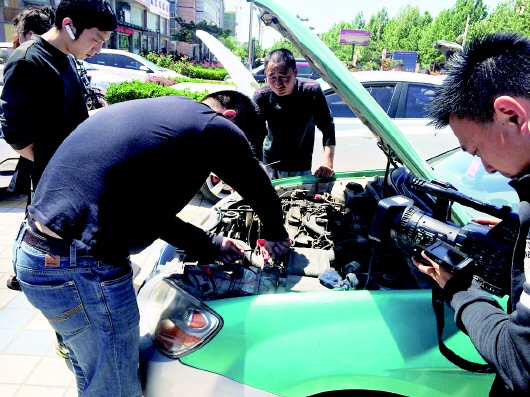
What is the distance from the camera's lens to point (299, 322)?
4.69 feet

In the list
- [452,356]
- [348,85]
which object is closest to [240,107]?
[348,85]

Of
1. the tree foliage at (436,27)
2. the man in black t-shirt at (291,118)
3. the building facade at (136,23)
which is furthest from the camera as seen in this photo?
the tree foliage at (436,27)

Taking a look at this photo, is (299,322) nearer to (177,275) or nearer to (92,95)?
(177,275)

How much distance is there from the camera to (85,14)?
2404 millimetres

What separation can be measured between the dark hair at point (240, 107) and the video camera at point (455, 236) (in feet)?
2.16

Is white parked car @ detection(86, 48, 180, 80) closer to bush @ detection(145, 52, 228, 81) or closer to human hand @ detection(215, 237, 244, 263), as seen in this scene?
bush @ detection(145, 52, 228, 81)

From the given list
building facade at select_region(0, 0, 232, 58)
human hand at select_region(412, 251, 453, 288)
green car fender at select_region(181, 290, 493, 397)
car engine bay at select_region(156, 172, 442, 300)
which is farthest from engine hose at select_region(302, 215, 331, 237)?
building facade at select_region(0, 0, 232, 58)

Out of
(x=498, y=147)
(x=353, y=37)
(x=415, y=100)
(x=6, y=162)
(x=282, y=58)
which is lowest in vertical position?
(x=6, y=162)

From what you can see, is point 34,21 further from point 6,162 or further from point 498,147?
point 498,147

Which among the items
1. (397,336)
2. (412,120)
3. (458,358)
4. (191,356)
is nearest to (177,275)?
(191,356)

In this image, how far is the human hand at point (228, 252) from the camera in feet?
6.42

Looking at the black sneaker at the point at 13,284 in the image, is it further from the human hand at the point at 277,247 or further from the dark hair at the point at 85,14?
the human hand at the point at 277,247

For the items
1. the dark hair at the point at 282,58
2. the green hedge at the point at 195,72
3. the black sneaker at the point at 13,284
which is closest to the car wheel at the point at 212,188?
the dark hair at the point at 282,58

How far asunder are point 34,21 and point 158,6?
42.5m
